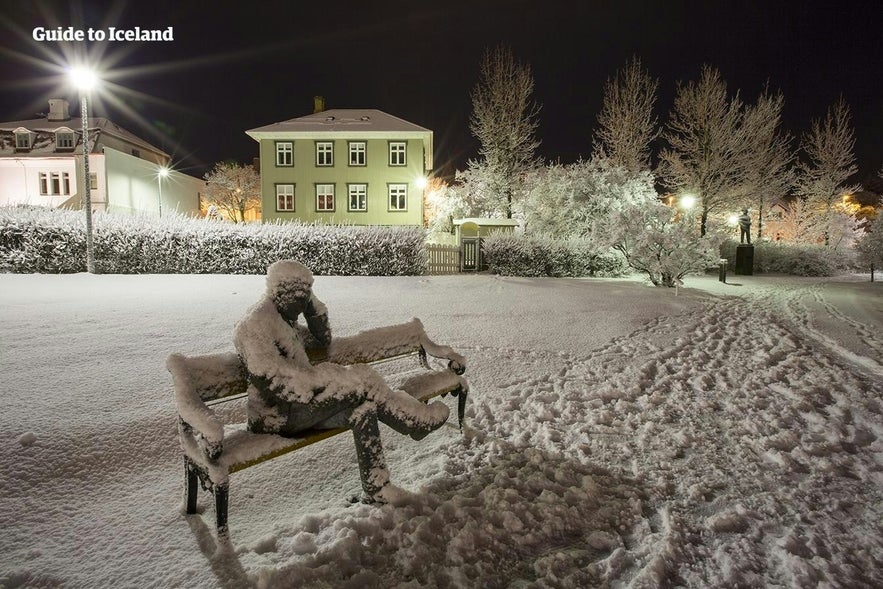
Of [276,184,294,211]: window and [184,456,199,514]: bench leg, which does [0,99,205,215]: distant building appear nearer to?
[276,184,294,211]: window

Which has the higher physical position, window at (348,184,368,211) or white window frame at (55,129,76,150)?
white window frame at (55,129,76,150)

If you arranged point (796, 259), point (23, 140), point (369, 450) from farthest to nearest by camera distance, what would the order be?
point (23, 140), point (796, 259), point (369, 450)

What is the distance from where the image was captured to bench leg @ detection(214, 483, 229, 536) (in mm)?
2332

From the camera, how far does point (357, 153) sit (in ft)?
99.6

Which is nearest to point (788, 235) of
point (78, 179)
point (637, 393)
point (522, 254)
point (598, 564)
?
point (522, 254)

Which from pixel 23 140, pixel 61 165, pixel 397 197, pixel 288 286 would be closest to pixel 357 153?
pixel 397 197

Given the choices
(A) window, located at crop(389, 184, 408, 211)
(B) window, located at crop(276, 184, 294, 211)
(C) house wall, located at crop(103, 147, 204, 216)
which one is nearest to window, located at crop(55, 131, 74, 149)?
(C) house wall, located at crop(103, 147, 204, 216)

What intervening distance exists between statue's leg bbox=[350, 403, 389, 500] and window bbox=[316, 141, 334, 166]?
98.5 feet

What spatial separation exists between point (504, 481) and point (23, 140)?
4732cm

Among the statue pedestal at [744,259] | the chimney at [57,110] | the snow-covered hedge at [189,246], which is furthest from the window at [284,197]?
the statue pedestal at [744,259]

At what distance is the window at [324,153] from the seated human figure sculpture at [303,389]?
97.5 feet

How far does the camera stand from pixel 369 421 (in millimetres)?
2721

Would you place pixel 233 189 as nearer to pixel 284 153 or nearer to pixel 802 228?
pixel 284 153

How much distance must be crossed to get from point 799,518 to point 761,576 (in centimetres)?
72
